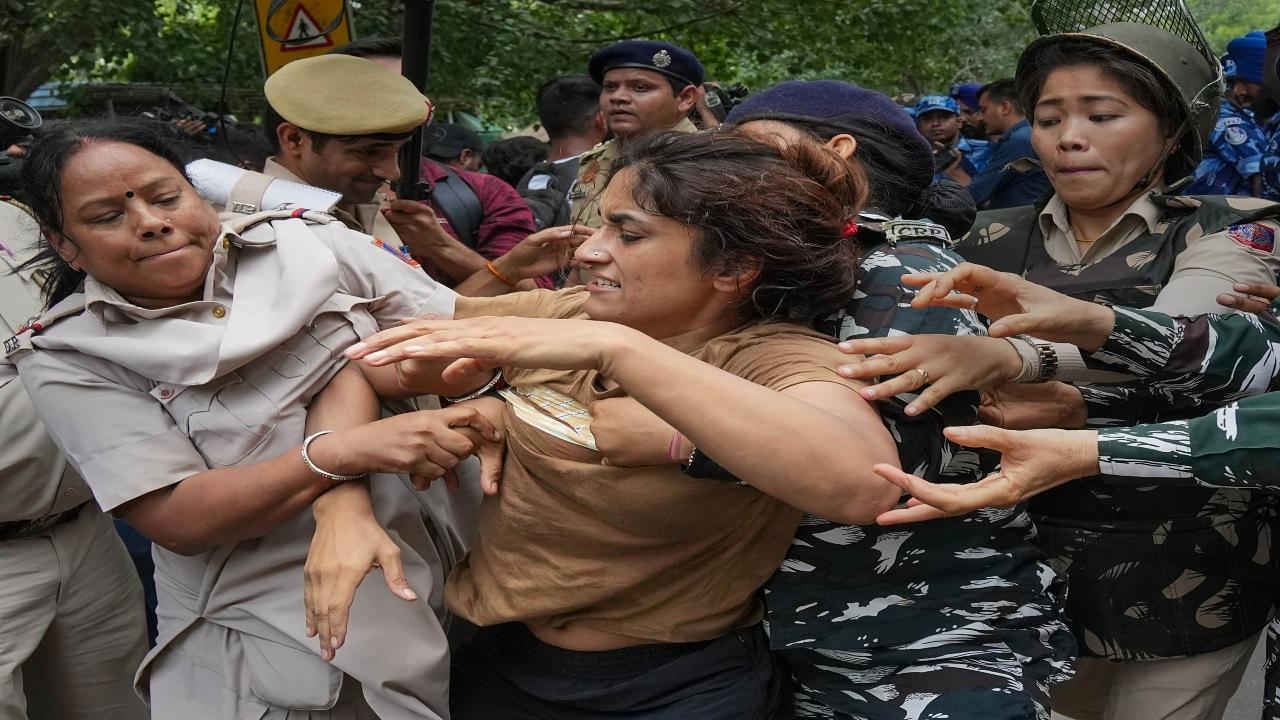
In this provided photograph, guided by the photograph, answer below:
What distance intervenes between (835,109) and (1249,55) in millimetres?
4575

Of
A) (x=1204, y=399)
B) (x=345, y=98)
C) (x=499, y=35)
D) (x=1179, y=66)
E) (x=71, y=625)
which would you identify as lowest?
(x=499, y=35)

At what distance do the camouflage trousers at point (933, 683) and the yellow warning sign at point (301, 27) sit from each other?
10.8 ft

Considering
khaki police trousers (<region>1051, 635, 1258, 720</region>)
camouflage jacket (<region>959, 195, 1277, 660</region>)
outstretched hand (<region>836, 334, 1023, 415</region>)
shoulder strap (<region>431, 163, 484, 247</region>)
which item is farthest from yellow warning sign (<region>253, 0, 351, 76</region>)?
khaki police trousers (<region>1051, 635, 1258, 720</region>)

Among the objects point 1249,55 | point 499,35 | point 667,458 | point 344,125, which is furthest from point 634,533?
point 499,35

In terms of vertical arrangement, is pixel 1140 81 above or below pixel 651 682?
above

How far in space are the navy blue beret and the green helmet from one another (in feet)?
1.99

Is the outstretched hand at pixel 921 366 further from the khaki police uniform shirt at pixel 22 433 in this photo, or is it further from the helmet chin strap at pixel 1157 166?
the khaki police uniform shirt at pixel 22 433

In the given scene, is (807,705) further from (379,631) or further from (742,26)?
(742,26)

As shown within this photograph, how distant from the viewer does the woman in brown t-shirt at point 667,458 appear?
1.90 m

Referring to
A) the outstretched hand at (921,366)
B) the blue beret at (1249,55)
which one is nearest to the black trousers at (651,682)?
the outstretched hand at (921,366)

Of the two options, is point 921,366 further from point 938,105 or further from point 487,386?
point 938,105

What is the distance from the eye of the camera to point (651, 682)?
6.70 ft

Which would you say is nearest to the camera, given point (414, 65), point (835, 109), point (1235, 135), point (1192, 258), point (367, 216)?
point (835, 109)

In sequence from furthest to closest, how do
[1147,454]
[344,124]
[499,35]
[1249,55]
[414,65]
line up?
[499,35] → [1249,55] → [414,65] → [344,124] → [1147,454]
